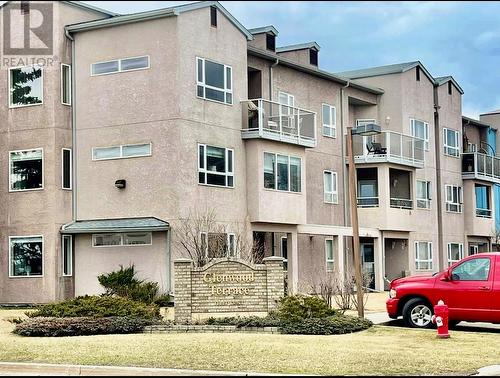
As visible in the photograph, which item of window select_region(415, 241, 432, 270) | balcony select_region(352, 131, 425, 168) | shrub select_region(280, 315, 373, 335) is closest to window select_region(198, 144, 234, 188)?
balcony select_region(352, 131, 425, 168)

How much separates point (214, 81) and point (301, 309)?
13.0 m

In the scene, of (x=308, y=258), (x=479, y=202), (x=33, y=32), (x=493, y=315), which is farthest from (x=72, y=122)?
(x=479, y=202)

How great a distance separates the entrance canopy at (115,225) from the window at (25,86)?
4.64 m

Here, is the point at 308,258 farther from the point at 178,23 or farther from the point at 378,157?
the point at 178,23

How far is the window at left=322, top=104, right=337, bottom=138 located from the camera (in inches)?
1507

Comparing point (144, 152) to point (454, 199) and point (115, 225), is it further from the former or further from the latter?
point (454, 199)

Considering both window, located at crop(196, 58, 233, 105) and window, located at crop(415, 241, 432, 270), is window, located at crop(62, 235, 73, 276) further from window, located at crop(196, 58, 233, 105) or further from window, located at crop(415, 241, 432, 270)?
Result: window, located at crop(415, 241, 432, 270)

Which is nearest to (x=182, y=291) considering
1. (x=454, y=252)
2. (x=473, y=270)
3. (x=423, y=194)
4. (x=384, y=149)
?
(x=473, y=270)

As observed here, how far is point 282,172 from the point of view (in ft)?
107

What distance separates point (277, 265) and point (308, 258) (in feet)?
53.1

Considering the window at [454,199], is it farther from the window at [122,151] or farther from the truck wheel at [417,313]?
the truck wheel at [417,313]

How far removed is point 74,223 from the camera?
98.1 feet

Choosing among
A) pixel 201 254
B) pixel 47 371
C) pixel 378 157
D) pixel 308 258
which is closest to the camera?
pixel 47 371

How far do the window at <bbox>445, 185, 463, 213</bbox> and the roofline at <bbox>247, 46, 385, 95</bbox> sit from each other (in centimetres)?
756
